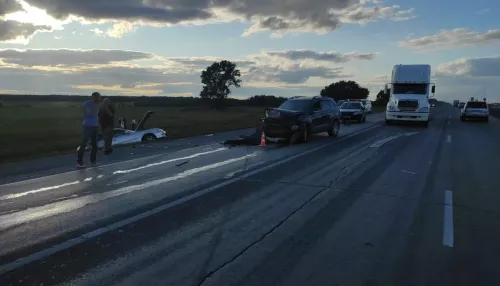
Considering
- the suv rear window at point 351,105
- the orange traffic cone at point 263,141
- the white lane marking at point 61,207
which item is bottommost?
the orange traffic cone at point 263,141

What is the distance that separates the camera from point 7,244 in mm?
4969

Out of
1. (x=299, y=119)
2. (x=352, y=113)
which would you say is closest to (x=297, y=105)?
(x=299, y=119)

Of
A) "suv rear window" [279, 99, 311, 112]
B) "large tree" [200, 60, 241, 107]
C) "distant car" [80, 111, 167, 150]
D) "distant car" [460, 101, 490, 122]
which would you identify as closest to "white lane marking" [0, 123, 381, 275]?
"suv rear window" [279, 99, 311, 112]

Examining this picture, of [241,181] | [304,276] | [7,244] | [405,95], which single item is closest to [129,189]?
[241,181]

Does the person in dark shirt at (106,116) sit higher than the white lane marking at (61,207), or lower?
higher

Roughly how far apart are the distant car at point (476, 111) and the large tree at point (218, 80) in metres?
81.0

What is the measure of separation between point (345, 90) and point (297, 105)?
10728cm

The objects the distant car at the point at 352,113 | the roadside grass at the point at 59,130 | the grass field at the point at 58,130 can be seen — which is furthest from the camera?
the distant car at the point at 352,113

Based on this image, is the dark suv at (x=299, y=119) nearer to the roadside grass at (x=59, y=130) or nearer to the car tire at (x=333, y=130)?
the car tire at (x=333, y=130)

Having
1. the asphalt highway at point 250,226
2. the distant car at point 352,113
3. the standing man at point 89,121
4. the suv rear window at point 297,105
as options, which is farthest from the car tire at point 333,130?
the distant car at point 352,113

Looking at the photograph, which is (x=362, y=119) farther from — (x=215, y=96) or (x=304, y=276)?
(x=215, y=96)

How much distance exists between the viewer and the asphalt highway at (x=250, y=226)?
4293 millimetres

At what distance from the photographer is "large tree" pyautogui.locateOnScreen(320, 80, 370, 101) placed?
121 m

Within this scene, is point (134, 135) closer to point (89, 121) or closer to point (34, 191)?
point (89, 121)
